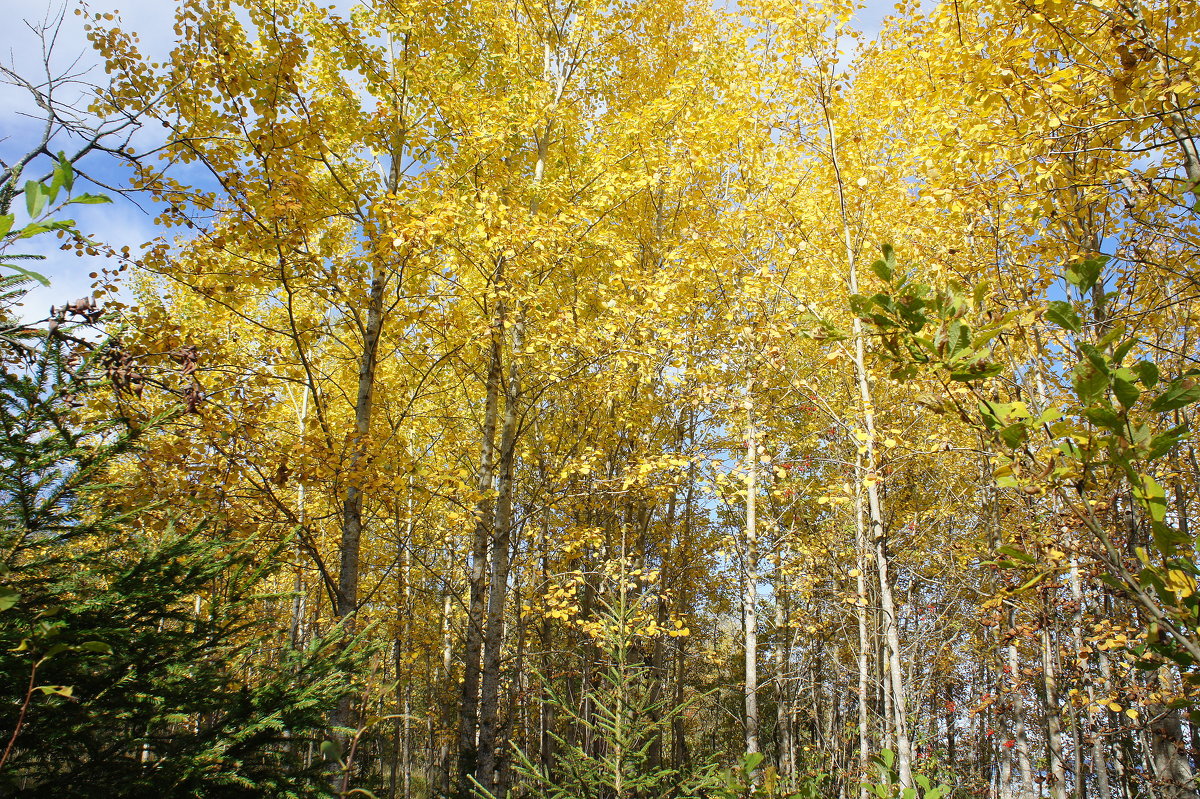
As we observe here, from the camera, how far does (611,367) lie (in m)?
6.69

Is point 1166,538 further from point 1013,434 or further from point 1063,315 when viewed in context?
point 1063,315

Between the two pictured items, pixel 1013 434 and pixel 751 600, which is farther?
pixel 751 600

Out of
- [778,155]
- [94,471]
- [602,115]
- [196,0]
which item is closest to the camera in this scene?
[94,471]

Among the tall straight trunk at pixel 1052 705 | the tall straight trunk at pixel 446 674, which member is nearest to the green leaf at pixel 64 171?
the tall straight trunk at pixel 1052 705

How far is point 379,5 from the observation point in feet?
18.2

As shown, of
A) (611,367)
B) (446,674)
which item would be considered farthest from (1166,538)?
(446,674)

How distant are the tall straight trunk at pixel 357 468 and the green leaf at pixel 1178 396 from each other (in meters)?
4.42

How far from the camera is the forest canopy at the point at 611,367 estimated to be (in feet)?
5.52

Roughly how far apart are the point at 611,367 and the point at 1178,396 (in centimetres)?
581

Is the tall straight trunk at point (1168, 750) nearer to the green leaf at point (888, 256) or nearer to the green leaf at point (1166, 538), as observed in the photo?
the green leaf at point (1166, 538)

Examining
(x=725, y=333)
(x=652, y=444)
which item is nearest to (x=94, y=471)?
(x=725, y=333)

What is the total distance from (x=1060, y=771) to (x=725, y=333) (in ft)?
20.9

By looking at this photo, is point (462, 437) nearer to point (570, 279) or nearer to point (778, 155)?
point (570, 279)

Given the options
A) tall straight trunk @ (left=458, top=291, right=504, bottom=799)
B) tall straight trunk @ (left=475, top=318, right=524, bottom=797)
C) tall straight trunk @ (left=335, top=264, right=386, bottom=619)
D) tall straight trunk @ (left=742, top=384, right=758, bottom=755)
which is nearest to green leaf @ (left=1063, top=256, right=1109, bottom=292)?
tall straight trunk @ (left=335, top=264, right=386, bottom=619)
